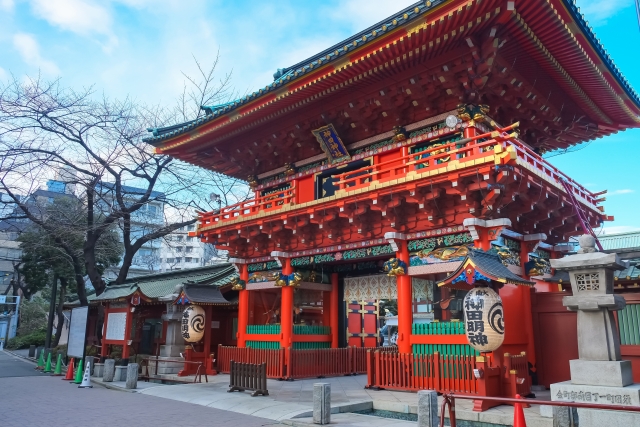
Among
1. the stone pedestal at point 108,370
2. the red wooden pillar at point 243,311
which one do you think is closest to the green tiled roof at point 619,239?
the red wooden pillar at point 243,311

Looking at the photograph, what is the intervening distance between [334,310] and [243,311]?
3.40 m

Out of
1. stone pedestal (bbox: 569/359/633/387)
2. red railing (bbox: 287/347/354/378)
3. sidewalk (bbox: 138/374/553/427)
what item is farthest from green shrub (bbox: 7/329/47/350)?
stone pedestal (bbox: 569/359/633/387)

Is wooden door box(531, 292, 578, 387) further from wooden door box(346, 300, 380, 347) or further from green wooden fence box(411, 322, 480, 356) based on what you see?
wooden door box(346, 300, 380, 347)

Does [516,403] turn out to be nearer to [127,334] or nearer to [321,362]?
[321,362]

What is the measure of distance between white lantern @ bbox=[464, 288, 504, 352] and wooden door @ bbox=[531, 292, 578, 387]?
10.2 feet

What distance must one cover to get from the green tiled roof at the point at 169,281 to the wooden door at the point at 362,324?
549cm

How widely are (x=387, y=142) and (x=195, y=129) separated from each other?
6.66 meters

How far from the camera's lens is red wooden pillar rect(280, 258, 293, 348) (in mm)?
15094

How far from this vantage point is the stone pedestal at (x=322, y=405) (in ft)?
28.2

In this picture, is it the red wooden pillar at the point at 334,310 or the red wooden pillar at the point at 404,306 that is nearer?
the red wooden pillar at the point at 404,306

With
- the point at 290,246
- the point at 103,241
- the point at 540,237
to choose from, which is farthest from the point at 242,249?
the point at 103,241

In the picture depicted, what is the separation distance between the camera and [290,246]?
1576cm

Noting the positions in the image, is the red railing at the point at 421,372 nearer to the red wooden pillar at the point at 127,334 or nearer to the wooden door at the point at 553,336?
the wooden door at the point at 553,336

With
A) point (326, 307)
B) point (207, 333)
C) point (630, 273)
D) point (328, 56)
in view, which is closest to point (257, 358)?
point (207, 333)
